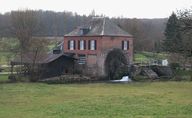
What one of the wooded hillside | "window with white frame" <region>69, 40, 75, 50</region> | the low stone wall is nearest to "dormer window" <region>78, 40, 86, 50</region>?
"window with white frame" <region>69, 40, 75, 50</region>

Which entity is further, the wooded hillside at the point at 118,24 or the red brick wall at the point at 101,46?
the wooded hillside at the point at 118,24

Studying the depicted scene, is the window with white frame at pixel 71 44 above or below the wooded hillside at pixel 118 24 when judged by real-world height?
below

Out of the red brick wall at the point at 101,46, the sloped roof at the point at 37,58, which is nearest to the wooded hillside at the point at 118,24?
the red brick wall at the point at 101,46

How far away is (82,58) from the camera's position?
192ft

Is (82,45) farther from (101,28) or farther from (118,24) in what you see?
(118,24)

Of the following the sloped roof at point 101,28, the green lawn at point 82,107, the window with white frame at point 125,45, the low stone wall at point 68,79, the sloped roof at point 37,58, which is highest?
the sloped roof at point 101,28

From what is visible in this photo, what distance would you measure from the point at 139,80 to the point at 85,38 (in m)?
9.46

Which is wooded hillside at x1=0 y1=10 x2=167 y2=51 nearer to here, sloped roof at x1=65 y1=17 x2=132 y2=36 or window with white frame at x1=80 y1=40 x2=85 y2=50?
sloped roof at x1=65 y1=17 x2=132 y2=36

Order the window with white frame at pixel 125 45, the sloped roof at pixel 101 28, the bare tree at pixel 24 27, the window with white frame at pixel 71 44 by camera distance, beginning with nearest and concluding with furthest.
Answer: the sloped roof at pixel 101 28 < the window with white frame at pixel 125 45 < the window with white frame at pixel 71 44 < the bare tree at pixel 24 27

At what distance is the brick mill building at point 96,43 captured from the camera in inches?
2239

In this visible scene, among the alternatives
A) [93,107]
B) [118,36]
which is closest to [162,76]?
[118,36]

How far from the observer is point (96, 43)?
187 feet

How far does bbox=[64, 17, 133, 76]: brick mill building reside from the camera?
56.9 meters

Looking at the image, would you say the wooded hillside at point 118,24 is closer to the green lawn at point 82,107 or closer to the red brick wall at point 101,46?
the red brick wall at point 101,46
